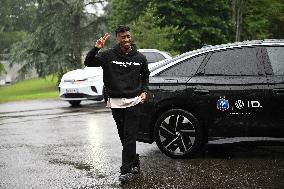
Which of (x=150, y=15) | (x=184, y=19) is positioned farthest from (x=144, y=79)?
(x=184, y=19)

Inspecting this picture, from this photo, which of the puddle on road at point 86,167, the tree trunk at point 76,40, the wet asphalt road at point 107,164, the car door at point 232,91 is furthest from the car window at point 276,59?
the tree trunk at point 76,40

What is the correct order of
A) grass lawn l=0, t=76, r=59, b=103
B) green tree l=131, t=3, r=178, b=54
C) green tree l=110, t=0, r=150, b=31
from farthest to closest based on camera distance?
1. green tree l=110, t=0, r=150, b=31
2. green tree l=131, t=3, r=178, b=54
3. grass lawn l=0, t=76, r=59, b=103

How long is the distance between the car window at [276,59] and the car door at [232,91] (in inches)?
5.7

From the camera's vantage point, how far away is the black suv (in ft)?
20.6

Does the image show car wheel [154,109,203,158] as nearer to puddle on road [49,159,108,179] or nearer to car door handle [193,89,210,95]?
car door handle [193,89,210,95]

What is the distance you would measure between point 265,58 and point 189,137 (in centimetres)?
148

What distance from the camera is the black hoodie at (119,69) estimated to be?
553 centimetres

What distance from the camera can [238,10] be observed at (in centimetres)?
3806

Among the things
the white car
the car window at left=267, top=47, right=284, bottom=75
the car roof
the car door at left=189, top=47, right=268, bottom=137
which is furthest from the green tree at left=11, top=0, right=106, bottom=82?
the car window at left=267, top=47, right=284, bottom=75

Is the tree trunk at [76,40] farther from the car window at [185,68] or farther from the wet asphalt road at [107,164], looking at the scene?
the car window at [185,68]

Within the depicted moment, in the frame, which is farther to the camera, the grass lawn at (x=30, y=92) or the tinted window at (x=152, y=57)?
the grass lawn at (x=30, y=92)

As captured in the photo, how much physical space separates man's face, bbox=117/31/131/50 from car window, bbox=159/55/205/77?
1.48 meters

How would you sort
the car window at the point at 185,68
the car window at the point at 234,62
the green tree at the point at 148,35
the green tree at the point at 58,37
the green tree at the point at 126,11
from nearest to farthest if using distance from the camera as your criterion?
the car window at the point at 234,62 → the car window at the point at 185,68 → the green tree at the point at 148,35 → the green tree at the point at 58,37 → the green tree at the point at 126,11

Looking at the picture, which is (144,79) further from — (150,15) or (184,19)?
(184,19)
